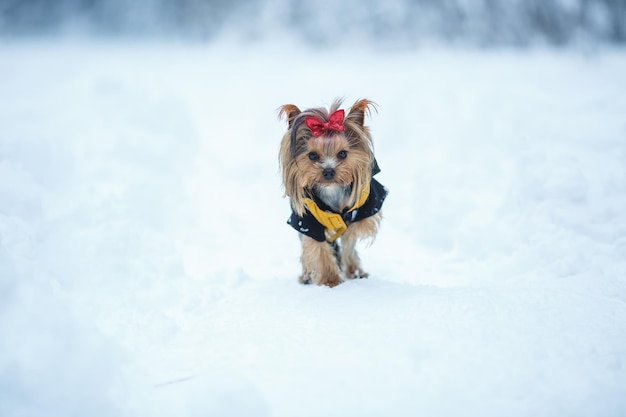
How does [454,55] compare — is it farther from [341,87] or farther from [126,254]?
[126,254]

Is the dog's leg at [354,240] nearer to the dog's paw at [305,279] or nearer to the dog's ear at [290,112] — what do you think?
the dog's paw at [305,279]

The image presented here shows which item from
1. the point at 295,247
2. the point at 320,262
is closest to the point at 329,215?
the point at 320,262

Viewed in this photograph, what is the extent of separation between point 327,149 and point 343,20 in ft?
25.9

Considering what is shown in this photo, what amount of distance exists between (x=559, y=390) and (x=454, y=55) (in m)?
9.11

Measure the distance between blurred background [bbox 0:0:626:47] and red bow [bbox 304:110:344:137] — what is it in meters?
7.70

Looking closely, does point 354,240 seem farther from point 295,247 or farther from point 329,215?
point 295,247

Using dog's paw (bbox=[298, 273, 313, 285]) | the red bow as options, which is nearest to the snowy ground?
dog's paw (bbox=[298, 273, 313, 285])

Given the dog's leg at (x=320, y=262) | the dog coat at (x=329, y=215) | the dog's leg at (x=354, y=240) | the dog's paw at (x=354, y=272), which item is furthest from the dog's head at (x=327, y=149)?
the dog's paw at (x=354, y=272)

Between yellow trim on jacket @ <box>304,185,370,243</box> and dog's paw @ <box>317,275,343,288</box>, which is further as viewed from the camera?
dog's paw @ <box>317,275,343,288</box>

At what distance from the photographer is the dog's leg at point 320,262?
3658 mm

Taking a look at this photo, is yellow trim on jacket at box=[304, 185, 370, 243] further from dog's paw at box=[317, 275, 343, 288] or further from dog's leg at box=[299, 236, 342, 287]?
dog's paw at box=[317, 275, 343, 288]

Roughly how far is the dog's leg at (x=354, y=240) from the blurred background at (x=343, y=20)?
7553 mm

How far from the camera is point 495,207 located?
5.00 meters

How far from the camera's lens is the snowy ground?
1964mm
